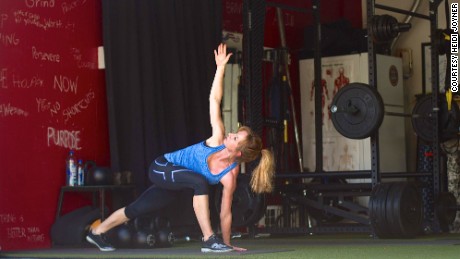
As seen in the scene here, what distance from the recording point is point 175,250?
224 inches

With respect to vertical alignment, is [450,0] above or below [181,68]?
above

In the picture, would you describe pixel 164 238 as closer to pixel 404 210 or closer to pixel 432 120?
pixel 404 210

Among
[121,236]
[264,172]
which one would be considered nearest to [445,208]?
[264,172]

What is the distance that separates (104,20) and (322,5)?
3371mm

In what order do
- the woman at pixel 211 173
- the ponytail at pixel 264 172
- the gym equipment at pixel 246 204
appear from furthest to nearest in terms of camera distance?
the gym equipment at pixel 246 204, the ponytail at pixel 264 172, the woman at pixel 211 173

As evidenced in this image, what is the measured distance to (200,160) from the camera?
562 centimetres

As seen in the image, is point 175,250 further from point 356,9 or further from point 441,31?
point 356,9

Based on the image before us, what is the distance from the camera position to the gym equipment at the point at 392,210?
6.44 m

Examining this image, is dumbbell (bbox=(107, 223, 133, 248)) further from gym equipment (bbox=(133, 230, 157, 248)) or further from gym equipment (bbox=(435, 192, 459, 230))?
gym equipment (bbox=(435, 192, 459, 230))

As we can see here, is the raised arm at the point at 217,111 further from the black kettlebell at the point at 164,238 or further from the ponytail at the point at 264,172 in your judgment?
the black kettlebell at the point at 164,238

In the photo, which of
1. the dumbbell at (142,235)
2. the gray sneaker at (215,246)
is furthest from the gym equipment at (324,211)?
the gray sneaker at (215,246)

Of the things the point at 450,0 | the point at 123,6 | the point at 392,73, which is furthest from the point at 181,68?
the point at 450,0

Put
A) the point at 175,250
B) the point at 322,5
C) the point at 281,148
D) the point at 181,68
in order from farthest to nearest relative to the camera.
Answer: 1. the point at 322,5
2. the point at 281,148
3. the point at 181,68
4. the point at 175,250

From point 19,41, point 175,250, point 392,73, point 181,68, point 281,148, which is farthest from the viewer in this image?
point 392,73
